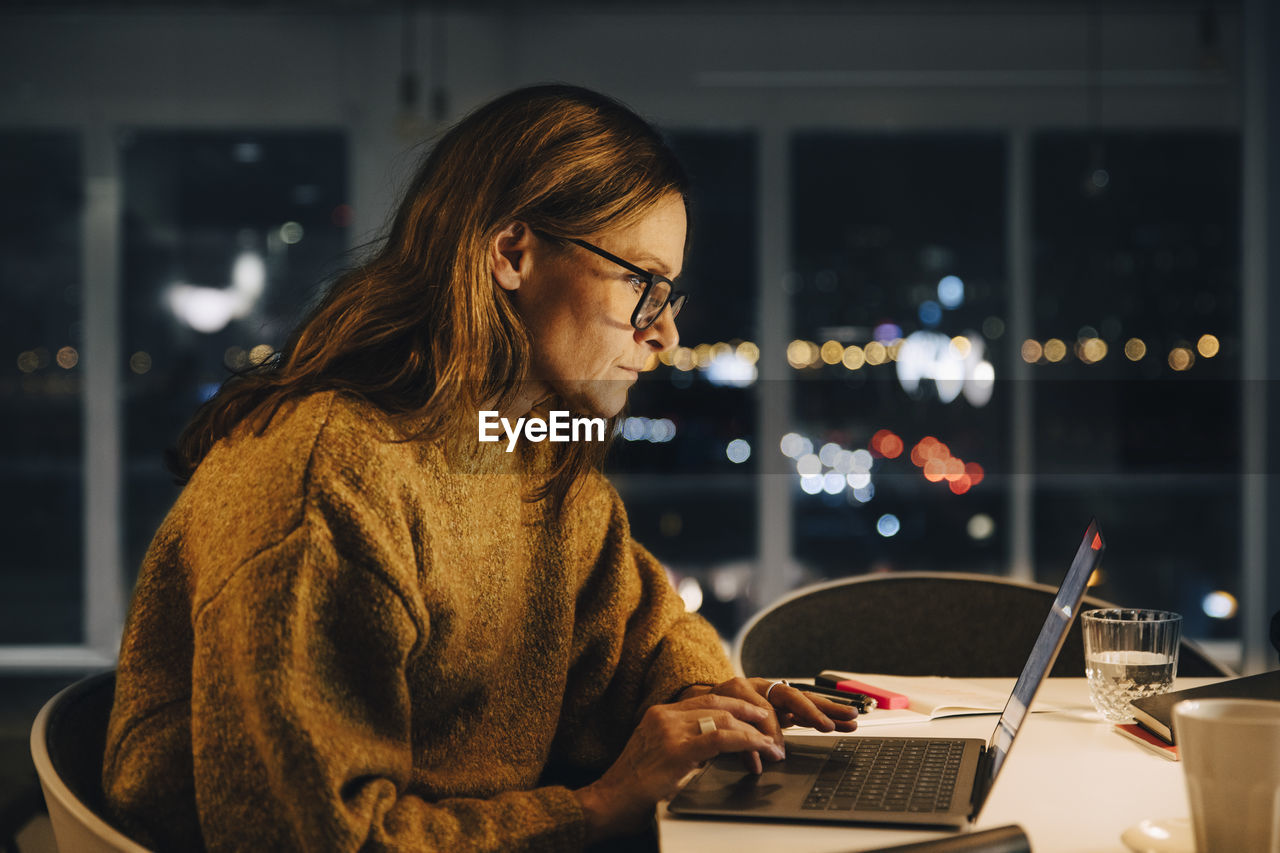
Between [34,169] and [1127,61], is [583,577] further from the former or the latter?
[34,169]

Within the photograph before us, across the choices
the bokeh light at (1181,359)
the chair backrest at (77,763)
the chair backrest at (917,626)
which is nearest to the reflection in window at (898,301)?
the bokeh light at (1181,359)

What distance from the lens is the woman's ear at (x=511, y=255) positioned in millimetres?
1163

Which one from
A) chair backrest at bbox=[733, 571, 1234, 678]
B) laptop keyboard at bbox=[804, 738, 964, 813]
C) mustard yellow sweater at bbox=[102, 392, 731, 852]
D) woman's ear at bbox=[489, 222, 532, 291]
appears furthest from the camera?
chair backrest at bbox=[733, 571, 1234, 678]

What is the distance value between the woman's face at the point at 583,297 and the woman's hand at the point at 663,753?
1.33ft

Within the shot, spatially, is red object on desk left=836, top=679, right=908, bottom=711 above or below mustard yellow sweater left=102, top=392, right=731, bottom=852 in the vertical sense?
below

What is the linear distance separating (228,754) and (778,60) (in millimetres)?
4311

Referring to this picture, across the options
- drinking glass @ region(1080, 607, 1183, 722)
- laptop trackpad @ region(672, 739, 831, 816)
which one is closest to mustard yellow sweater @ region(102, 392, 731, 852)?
laptop trackpad @ region(672, 739, 831, 816)

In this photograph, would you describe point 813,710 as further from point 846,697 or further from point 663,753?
point 663,753

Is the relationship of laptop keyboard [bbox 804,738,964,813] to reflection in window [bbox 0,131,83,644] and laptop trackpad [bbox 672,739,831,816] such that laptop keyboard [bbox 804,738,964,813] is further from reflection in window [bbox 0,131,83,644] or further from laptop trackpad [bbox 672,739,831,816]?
reflection in window [bbox 0,131,83,644]

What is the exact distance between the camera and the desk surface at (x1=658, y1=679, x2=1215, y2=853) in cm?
86

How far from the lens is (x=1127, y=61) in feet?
14.8

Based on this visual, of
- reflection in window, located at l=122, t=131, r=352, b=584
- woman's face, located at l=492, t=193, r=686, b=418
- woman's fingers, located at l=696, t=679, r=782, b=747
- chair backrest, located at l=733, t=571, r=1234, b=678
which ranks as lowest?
chair backrest, located at l=733, t=571, r=1234, b=678

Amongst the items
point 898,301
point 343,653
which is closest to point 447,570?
point 343,653

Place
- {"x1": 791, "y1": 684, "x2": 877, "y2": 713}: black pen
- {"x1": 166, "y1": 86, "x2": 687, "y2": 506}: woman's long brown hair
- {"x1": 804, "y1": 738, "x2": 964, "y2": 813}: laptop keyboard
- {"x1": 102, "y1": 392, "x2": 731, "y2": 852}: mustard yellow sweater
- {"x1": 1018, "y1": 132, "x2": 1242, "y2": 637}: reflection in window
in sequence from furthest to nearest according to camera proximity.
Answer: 1. {"x1": 1018, "y1": 132, "x2": 1242, "y2": 637}: reflection in window
2. {"x1": 791, "y1": 684, "x2": 877, "y2": 713}: black pen
3. {"x1": 166, "y1": 86, "x2": 687, "y2": 506}: woman's long brown hair
4. {"x1": 804, "y1": 738, "x2": 964, "y2": 813}: laptop keyboard
5. {"x1": 102, "y1": 392, "x2": 731, "y2": 852}: mustard yellow sweater
